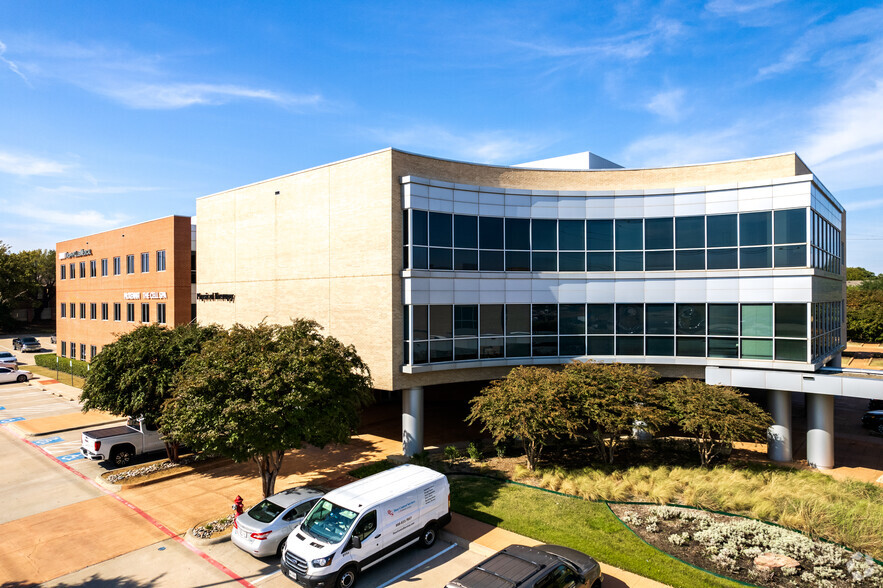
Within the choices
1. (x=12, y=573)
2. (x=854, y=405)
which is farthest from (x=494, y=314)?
(x=854, y=405)

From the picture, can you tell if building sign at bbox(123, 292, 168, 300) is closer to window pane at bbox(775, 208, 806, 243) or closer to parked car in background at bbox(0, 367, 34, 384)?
parked car in background at bbox(0, 367, 34, 384)

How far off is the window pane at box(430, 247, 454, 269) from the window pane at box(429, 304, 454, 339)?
1728 millimetres

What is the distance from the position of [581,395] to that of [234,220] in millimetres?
21488

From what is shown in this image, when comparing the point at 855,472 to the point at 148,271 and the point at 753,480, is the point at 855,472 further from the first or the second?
the point at 148,271

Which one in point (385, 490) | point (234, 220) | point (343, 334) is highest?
point (234, 220)

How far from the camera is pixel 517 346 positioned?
77.6 ft

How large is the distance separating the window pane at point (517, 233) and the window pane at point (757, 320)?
9.70 metres

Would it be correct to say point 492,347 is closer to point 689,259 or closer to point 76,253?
point 689,259

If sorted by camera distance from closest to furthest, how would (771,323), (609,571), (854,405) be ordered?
(609,571), (771,323), (854,405)

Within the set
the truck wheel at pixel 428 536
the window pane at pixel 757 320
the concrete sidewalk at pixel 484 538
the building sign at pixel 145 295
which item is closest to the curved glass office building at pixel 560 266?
the window pane at pixel 757 320

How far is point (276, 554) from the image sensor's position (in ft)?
44.4

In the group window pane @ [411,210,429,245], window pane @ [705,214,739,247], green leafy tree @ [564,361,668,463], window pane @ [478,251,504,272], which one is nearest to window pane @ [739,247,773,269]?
window pane @ [705,214,739,247]

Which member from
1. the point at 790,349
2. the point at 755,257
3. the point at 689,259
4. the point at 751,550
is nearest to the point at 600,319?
the point at 689,259

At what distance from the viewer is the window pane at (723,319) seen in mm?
22000
